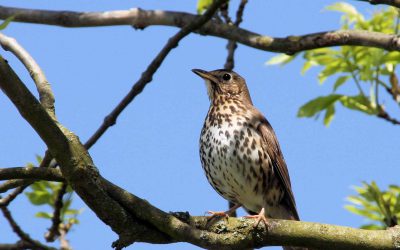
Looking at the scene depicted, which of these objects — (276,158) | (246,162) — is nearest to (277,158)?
(276,158)

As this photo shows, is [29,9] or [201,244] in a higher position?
[29,9]

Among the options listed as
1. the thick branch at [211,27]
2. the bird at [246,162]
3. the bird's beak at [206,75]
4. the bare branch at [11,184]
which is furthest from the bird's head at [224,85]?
the bare branch at [11,184]

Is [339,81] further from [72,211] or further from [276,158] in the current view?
[72,211]

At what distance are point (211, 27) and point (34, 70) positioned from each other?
1514 millimetres

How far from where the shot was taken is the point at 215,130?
606 cm

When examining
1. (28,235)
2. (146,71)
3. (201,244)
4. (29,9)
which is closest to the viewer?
(201,244)

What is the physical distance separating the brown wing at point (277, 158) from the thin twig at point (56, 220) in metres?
1.70

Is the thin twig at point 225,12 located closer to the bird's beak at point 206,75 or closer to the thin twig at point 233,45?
the thin twig at point 233,45

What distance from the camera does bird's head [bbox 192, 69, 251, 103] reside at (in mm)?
6785

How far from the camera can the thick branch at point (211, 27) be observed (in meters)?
5.09

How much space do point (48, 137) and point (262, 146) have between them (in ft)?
9.16

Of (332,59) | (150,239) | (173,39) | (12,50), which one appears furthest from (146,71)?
(332,59)

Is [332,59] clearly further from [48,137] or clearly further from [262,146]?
[48,137]

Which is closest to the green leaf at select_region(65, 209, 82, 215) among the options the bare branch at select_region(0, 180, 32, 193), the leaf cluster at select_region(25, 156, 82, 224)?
the leaf cluster at select_region(25, 156, 82, 224)
